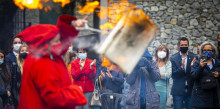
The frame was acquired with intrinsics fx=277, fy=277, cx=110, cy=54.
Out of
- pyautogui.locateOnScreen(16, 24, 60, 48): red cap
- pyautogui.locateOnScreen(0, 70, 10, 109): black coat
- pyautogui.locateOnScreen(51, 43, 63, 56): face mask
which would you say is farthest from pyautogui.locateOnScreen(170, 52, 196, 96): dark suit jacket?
pyautogui.locateOnScreen(16, 24, 60, 48): red cap

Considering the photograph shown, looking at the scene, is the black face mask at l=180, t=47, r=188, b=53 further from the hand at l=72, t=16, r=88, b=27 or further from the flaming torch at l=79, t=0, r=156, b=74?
the hand at l=72, t=16, r=88, b=27

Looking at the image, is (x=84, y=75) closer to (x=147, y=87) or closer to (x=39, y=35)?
(x=147, y=87)

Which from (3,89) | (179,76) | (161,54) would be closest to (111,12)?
(161,54)

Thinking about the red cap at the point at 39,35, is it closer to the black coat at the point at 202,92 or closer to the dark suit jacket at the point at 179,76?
the black coat at the point at 202,92

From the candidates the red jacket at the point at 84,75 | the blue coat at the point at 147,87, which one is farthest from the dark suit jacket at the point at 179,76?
the red jacket at the point at 84,75

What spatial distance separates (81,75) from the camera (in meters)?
6.47

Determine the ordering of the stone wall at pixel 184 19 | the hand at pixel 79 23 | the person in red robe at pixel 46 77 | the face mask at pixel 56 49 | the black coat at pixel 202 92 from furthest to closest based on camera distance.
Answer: the stone wall at pixel 184 19, the black coat at pixel 202 92, the hand at pixel 79 23, the face mask at pixel 56 49, the person in red robe at pixel 46 77

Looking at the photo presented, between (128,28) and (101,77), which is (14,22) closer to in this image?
(101,77)

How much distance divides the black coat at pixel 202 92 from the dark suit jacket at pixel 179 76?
55cm

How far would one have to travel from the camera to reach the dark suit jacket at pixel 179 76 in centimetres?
641

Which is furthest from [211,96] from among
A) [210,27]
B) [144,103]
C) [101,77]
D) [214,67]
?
[210,27]

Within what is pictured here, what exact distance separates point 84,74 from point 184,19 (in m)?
4.69

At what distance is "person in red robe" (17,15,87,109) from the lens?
2.73m

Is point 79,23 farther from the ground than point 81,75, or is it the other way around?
point 79,23
